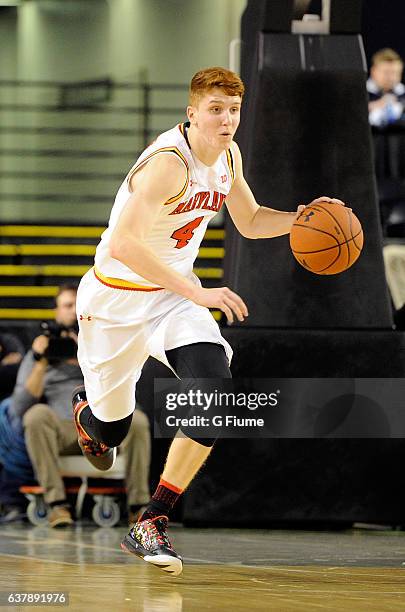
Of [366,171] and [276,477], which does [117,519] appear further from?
[366,171]

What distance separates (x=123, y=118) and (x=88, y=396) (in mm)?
11439

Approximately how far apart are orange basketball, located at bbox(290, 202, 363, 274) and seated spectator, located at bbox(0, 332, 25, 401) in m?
4.49

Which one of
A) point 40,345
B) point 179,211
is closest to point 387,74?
point 40,345

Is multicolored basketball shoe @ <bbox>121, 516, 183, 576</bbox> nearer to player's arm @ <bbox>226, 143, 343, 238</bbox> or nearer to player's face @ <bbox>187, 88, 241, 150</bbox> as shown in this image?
player's arm @ <bbox>226, 143, 343, 238</bbox>

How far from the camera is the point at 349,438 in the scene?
793 centimetres

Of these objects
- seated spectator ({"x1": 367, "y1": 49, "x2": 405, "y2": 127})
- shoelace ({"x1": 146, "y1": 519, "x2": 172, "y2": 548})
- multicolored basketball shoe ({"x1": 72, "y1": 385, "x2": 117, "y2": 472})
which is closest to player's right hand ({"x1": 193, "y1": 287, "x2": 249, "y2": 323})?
shoelace ({"x1": 146, "y1": 519, "x2": 172, "y2": 548})

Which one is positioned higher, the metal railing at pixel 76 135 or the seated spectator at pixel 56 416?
the metal railing at pixel 76 135

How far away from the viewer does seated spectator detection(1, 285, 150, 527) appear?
8227mm

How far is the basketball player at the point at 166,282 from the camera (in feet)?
16.1

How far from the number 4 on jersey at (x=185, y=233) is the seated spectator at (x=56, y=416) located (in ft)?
10.5

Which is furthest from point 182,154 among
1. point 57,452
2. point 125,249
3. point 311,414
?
point 57,452

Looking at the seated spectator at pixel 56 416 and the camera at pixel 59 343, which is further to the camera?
the camera at pixel 59 343

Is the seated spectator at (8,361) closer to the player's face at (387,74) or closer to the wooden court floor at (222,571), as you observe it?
the wooden court floor at (222,571)

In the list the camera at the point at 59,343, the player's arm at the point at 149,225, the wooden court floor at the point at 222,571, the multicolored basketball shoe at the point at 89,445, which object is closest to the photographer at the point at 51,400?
the camera at the point at 59,343
